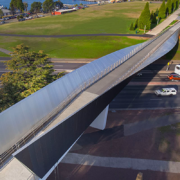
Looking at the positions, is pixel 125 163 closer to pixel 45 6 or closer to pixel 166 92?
pixel 166 92

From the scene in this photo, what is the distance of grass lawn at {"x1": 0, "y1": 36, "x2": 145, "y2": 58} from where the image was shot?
44.8 m

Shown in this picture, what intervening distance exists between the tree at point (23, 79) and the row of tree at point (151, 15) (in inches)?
1833

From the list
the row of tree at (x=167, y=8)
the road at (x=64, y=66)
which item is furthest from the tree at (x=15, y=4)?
the road at (x=64, y=66)

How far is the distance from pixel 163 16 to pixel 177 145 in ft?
217

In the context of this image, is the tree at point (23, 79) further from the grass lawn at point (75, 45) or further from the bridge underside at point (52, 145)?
the grass lawn at point (75, 45)

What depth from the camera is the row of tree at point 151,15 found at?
57944 mm

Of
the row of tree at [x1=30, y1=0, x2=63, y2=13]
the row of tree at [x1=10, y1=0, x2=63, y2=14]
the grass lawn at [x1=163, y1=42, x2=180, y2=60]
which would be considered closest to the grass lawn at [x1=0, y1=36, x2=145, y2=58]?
the grass lawn at [x1=163, y1=42, x2=180, y2=60]

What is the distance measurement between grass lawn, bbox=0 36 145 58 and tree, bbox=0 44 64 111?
2176cm

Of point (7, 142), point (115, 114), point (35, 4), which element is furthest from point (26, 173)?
point (35, 4)

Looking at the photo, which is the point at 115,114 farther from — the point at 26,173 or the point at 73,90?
the point at 26,173

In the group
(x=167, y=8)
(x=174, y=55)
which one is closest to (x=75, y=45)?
(x=174, y=55)

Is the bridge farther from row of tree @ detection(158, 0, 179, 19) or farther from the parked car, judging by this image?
row of tree @ detection(158, 0, 179, 19)

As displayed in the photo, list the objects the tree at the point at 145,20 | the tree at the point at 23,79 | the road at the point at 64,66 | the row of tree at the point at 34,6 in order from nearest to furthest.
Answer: the tree at the point at 23,79 → the road at the point at 64,66 → the tree at the point at 145,20 → the row of tree at the point at 34,6

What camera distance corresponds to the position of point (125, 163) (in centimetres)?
1664
